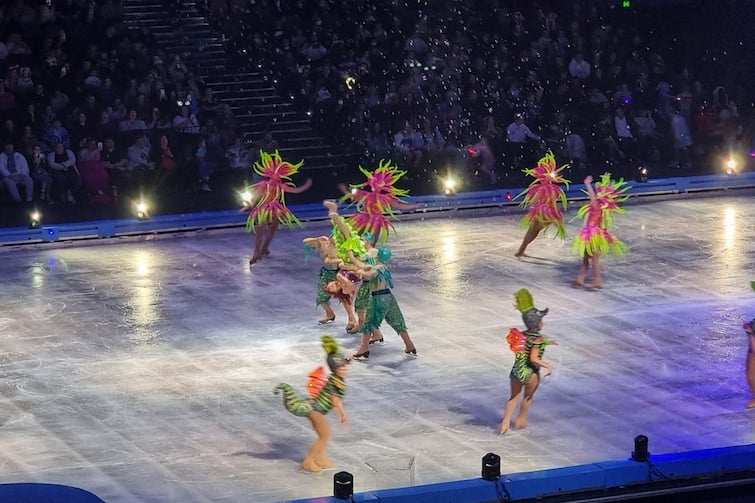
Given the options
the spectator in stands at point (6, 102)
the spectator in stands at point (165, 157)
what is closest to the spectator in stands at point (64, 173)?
the spectator in stands at point (6, 102)

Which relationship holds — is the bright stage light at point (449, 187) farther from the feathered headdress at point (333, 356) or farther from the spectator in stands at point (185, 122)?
the feathered headdress at point (333, 356)

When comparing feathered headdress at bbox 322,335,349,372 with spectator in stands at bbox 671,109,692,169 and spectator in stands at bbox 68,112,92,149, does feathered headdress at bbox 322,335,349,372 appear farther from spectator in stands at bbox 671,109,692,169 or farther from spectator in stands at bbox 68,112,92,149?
spectator in stands at bbox 671,109,692,169

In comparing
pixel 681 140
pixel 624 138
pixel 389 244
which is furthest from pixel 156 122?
pixel 681 140

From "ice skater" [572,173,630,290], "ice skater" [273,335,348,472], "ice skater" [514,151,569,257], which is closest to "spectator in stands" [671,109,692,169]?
"ice skater" [514,151,569,257]

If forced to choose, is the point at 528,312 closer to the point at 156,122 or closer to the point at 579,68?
the point at 156,122

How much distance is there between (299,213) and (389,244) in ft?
8.28

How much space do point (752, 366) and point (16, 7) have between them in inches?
631

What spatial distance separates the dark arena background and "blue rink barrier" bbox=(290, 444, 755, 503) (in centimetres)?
2

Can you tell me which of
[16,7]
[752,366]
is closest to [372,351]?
[752,366]

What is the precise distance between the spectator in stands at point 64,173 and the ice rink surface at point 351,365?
7.51ft

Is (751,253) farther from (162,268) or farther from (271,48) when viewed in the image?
(271,48)

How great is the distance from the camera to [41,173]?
21.7 meters

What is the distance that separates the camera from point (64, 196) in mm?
21875

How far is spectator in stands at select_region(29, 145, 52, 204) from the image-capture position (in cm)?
2159
